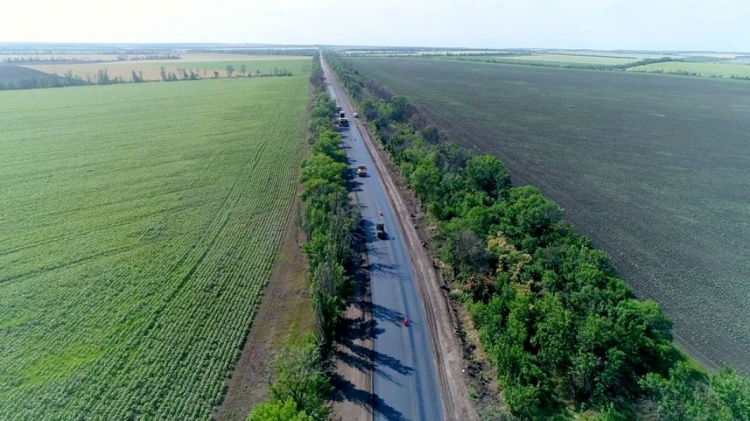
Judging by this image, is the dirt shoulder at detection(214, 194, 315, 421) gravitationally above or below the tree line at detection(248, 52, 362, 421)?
below

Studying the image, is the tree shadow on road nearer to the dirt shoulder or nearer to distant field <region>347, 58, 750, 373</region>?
the dirt shoulder

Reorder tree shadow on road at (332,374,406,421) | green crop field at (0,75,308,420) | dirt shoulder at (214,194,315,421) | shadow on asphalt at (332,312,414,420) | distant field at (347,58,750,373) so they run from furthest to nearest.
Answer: distant field at (347,58,750,373), green crop field at (0,75,308,420), dirt shoulder at (214,194,315,421), shadow on asphalt at (332,312,414,420), tree shadow on road at (332,374,406,421)

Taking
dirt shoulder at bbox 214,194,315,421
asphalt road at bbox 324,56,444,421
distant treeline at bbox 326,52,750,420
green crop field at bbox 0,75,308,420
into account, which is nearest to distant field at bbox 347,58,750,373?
distant treeline at bbox 326,52,750,420

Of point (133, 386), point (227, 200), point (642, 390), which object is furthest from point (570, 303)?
point (227, 200)

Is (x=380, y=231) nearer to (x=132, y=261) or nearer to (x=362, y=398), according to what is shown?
(x=362, y=398)

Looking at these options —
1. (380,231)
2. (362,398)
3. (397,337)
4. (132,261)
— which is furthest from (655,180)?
(132,261)

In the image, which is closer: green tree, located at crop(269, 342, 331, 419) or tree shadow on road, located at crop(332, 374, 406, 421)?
green tree, located at crop(269, 342, 331, 419)

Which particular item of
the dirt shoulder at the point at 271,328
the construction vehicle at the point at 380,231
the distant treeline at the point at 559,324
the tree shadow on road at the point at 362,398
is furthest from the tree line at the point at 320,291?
the distant treeline at the point at 559,324
